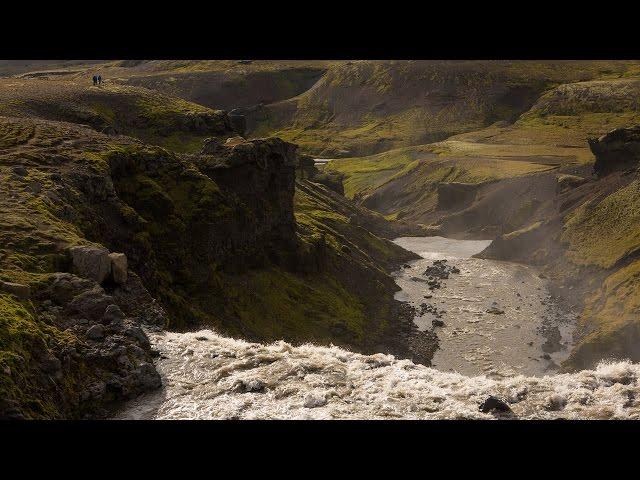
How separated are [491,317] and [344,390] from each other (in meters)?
61.8

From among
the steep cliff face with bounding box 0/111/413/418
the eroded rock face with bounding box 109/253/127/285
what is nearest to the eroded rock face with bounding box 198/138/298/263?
the steep cliff face with bounding box 0/111/413/418

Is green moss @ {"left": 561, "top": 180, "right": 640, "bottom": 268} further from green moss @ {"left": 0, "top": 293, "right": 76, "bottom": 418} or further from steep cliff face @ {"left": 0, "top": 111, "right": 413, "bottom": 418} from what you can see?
green moss @ {"left": 0, "top": 293, "right": 76, "bottom": 418}

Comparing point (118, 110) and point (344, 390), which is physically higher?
point (118, 110)

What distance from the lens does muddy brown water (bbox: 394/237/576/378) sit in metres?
67.8

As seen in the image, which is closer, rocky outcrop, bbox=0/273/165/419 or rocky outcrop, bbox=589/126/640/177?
rocky outcrop, bbox=0/273/165/419

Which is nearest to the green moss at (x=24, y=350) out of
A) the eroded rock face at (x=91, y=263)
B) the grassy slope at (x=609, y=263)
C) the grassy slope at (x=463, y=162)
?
the eroded rock face at (x=91, y=263)

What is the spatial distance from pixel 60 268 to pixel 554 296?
73.8 metres

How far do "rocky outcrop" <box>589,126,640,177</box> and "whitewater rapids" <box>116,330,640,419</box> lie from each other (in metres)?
101

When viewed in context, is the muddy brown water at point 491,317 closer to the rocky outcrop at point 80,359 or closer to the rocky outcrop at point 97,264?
the rocky outcrop at point 97,264

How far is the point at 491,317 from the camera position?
265 feet

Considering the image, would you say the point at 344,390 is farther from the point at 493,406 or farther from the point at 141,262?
the point at 141,262

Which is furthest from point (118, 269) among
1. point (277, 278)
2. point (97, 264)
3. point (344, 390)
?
point (277, 278)

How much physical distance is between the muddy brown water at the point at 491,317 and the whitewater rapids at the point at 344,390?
99.1 feet

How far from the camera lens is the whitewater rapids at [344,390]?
21.3 meters
